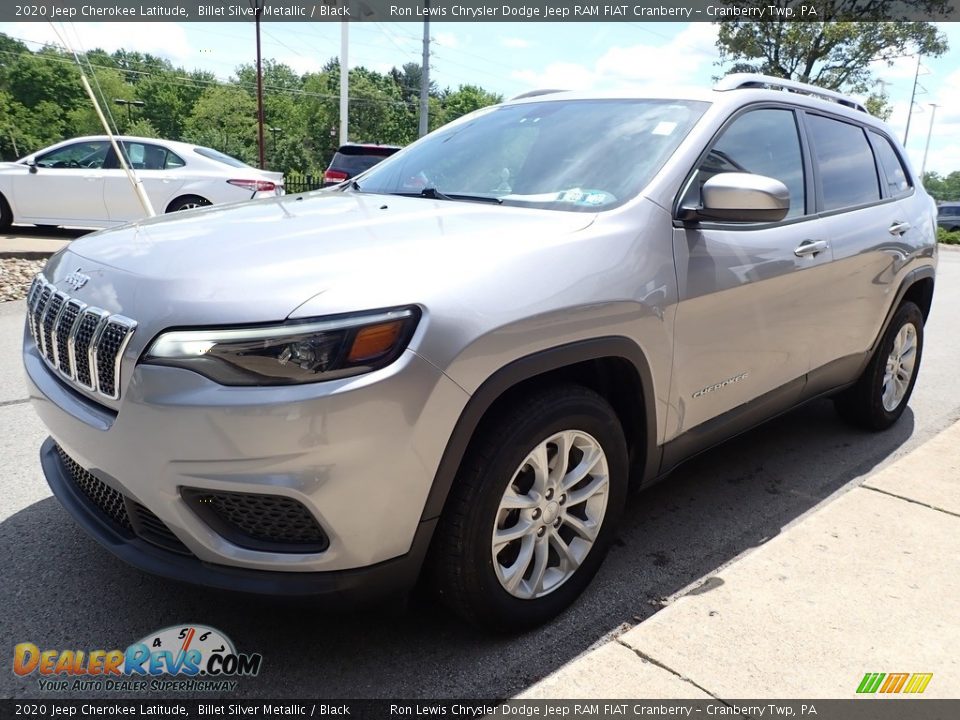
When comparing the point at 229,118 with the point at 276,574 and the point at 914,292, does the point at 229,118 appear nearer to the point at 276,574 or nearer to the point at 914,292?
the point at 914,292

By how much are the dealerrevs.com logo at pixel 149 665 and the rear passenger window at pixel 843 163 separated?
3.17 m

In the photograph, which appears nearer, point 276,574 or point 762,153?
point 276,574

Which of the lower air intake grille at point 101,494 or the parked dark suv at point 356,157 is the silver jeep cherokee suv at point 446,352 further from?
the parked dark suv at point 356,157

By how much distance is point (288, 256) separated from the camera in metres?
2.09

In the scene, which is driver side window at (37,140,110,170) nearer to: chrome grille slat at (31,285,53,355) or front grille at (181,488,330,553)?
chrome grille slat at (31,285,53,355)

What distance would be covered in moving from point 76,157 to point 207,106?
248ft

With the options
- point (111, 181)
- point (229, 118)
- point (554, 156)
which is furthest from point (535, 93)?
point (229, 118)

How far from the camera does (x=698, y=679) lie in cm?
214

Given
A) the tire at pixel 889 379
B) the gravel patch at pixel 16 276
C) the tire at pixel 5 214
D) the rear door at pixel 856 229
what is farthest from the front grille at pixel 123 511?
the tire at pixel 5 214

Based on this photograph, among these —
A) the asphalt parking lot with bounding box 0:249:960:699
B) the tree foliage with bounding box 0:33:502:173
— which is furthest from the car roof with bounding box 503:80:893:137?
the tree foliage with bounding box 0:33:502:173

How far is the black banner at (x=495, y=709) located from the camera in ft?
6.60

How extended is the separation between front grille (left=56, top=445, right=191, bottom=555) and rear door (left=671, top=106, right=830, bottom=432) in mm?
1698

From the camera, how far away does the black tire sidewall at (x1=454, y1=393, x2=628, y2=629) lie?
2098 mm

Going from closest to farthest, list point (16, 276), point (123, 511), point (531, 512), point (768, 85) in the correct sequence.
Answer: point (123, 511) < point (531, 512) < point (768, 85) < point (16, 276)
